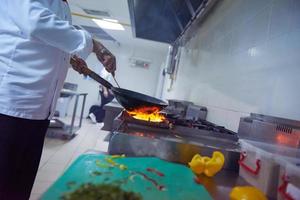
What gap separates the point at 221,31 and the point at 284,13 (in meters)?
0.79

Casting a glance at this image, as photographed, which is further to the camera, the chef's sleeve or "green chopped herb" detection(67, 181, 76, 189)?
the chef's sleeve

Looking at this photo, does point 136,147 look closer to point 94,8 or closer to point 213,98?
point 213,98

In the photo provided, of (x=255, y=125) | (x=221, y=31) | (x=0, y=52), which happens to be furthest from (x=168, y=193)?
(x=221, y=31)

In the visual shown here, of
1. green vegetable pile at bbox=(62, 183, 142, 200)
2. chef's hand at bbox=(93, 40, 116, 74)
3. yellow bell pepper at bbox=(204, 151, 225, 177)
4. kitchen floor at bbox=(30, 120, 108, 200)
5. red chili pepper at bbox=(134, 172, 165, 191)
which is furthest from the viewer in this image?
kitchen floor at bbox=(30, 120, 108, 200)

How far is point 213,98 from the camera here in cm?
172

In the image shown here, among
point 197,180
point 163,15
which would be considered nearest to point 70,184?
point 197,180

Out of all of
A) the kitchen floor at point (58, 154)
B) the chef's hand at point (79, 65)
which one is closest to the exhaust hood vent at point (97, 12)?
the kitchen floor at point (58, 154)

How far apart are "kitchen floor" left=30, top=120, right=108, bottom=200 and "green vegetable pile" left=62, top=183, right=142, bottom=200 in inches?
46.0

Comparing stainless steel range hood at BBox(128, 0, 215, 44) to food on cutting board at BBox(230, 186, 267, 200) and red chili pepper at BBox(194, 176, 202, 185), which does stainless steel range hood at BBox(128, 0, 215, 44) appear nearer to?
red chili pepper at BBox(194, 176, 202, 185)

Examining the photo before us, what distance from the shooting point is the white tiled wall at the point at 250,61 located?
3.05 feet

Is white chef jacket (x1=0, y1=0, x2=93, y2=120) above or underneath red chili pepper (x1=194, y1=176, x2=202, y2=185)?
above

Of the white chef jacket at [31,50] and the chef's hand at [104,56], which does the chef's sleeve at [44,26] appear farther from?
the chef's hand at [104,56]

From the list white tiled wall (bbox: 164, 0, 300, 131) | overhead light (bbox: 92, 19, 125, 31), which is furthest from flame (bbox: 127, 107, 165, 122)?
overhead light (bbox: 92, 19, 125, 31)

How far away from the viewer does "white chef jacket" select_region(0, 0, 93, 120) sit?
883 mm
